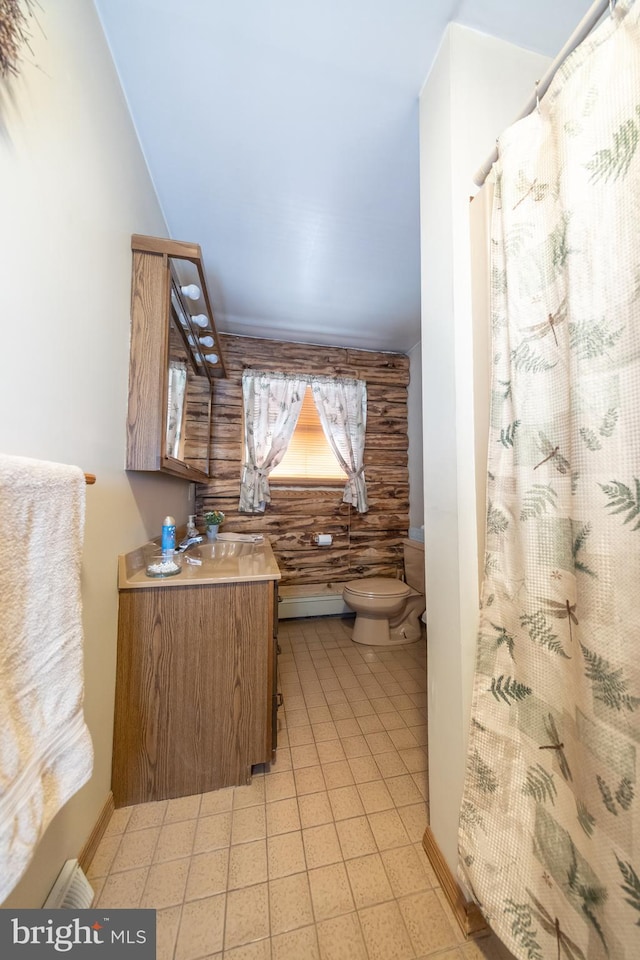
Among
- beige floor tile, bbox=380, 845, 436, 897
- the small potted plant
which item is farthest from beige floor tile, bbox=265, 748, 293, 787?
the small potted plant

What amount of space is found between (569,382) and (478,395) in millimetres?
246

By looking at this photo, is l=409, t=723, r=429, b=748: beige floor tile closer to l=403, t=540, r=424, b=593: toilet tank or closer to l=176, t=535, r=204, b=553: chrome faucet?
l=403, t=540, r=424, b=593: toilet tank

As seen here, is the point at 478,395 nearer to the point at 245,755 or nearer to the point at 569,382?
the point at 569,382

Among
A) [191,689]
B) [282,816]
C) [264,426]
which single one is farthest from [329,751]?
[264,426]

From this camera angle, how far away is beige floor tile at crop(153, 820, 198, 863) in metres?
0.97

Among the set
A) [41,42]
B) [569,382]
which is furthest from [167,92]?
[569,382]

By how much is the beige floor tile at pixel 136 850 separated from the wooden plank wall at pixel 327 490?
1754 millimetres

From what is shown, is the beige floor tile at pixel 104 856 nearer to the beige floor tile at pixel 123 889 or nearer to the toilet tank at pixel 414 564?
the beige floor tile at pixel 123 889

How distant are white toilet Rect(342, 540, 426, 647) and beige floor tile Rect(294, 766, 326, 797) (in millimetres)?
1095

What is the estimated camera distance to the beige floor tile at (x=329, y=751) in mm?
1337

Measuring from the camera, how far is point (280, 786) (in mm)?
1208

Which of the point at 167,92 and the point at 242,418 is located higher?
the point at 167,92

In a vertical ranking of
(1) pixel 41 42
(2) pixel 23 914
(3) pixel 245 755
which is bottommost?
(3) pixel 245 755

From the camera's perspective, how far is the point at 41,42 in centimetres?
71
